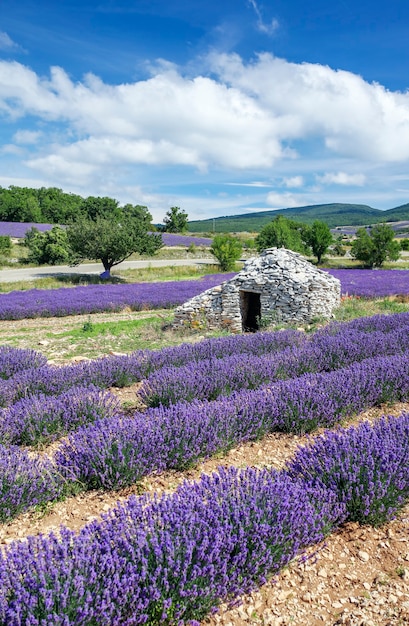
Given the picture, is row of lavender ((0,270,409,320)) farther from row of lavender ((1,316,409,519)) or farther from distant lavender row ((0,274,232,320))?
row of lavender ((1,316,409,519))

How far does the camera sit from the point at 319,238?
1451 inches

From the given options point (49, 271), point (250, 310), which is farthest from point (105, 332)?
point (49, 271)

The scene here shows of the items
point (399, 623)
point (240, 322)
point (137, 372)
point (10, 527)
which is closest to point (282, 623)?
point (399, 623)

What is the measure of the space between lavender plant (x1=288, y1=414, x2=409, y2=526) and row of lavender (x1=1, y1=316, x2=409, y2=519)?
76 cm

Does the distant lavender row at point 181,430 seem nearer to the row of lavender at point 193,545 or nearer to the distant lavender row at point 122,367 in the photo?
the row of lavender at point 193,545

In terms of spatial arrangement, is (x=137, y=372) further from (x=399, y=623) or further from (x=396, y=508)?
(x=399, y=623)

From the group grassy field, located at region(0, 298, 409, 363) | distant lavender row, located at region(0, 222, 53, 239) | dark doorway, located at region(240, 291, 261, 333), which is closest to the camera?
grassy field, located at region(0, 298, 409, 363)

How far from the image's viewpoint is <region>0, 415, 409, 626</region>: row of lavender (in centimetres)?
150

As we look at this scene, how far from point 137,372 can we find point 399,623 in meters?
4.02

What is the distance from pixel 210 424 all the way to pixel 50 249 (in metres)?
30.8

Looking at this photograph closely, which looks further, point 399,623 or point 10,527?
point 10,527

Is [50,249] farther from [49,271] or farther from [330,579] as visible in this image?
[330,579]

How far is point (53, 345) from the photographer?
891 cm

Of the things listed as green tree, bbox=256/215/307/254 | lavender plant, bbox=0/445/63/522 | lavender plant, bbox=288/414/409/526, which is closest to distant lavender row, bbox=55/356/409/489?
lavender plant, bbox=0/445/63/522
